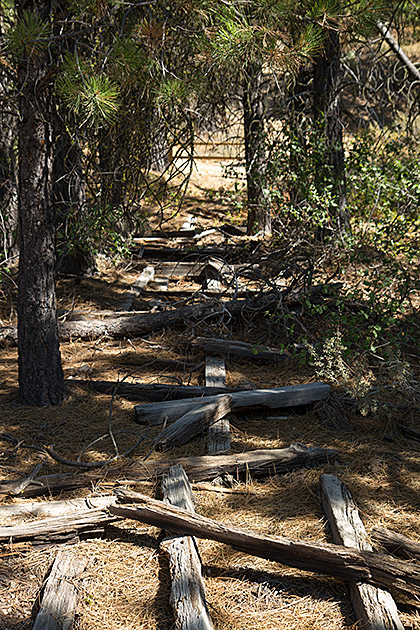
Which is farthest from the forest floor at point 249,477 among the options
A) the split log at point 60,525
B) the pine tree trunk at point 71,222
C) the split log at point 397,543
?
the pine tree trunk at point 71,222

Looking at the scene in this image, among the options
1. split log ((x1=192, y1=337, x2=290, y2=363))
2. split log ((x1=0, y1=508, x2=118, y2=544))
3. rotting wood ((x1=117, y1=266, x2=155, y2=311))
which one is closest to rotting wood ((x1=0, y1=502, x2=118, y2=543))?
split log ((x1=0, y1=508, x2=118, y2=544))

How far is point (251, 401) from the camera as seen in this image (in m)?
4.71

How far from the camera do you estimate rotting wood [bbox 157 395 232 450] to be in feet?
14.1

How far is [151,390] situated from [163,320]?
161cm

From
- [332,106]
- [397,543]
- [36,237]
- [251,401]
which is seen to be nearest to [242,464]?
[251,401]

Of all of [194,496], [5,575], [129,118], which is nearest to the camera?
[5,575]

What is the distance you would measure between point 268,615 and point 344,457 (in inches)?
63.0

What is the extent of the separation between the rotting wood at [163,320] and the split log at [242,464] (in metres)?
2.55

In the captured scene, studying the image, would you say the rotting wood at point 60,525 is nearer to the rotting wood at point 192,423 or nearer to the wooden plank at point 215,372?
A: the rotting wood at point 192,423

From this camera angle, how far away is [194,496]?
146 inches

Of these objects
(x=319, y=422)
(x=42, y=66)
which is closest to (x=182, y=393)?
(x=319, y=422)

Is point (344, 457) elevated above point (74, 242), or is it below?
below

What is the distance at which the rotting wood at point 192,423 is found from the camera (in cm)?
429

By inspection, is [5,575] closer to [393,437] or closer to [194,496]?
[194,496]
